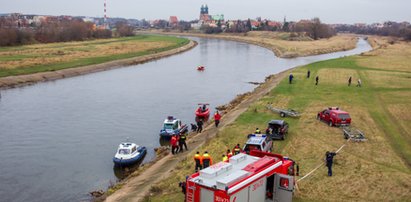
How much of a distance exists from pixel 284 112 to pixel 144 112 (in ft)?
53.4

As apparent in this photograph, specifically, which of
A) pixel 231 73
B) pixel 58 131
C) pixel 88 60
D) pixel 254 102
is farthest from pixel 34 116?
pixel 88 60

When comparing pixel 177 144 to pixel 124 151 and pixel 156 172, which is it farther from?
pixel 156 172

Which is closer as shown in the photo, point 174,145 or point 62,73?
point 174,145

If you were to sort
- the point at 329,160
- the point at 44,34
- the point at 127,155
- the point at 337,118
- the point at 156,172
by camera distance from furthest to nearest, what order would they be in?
the point at 44,34, the point at 337,118, the point at 127,155, the point at 156,172, the point at 329,160

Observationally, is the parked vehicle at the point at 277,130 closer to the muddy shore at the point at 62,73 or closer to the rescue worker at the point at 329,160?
the rescue worker at the point at 329,160

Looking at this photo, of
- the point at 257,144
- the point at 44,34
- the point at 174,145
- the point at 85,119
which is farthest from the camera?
the point at 44,34

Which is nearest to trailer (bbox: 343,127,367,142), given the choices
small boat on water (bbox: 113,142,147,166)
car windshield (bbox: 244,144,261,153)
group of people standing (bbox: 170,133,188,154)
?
car windshield (bbox: 244,144,261,153)

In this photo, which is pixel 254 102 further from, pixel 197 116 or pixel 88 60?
pixel 88 60

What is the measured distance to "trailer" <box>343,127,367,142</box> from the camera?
104ft

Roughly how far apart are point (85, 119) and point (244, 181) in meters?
31.1

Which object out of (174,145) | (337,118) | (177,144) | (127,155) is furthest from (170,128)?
(337,118)

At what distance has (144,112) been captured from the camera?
47.6 m

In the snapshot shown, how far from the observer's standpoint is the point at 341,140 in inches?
1260

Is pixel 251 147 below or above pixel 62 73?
above
